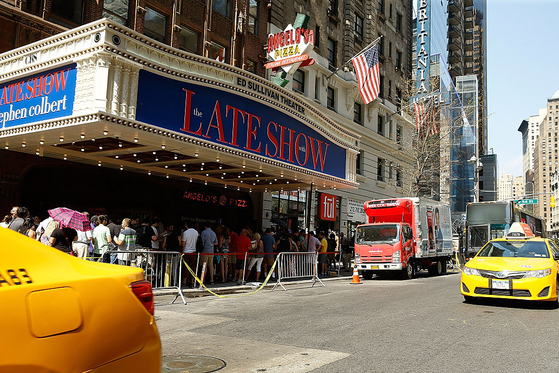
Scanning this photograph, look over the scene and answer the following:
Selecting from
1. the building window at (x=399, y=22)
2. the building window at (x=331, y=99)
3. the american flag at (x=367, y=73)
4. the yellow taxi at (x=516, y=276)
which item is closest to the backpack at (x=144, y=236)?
the yellow taxi at (x=516, y=276)

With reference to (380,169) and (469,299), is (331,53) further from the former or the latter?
(469,299)

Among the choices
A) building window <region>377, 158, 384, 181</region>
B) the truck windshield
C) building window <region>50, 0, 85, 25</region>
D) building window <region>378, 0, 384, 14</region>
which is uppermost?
building window <region>378, 0, 384, 14</region>

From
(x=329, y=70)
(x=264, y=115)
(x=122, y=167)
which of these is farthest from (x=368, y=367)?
(x=329, y=70)

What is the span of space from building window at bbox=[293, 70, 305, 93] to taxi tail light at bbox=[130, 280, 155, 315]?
79.7 ft

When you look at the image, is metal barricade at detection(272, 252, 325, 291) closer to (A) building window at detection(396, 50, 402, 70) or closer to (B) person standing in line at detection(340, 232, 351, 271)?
(B) person standing in line at detection(340, 232, 351, 271)

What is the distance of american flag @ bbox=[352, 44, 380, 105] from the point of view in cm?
2448

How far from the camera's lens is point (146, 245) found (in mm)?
13984

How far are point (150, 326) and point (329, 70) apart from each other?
27.9 meters

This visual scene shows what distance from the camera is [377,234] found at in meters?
19.3

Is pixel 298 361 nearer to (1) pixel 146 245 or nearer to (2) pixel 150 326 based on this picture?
(2) pixel 150 326

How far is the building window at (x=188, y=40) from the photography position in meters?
20.3

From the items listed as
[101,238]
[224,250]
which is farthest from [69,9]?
[224,250]

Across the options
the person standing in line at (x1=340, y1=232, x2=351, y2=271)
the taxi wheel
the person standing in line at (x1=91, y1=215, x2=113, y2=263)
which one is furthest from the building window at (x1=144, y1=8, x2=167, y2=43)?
A: the taxi wheel

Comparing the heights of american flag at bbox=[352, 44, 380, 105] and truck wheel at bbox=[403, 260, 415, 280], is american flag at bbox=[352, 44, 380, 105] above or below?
above
